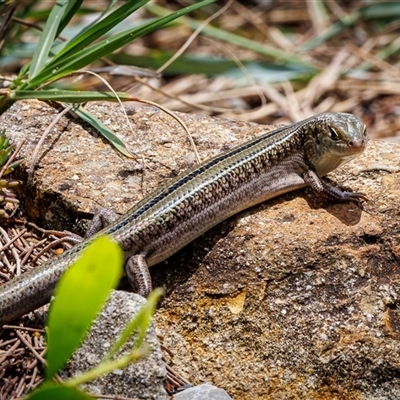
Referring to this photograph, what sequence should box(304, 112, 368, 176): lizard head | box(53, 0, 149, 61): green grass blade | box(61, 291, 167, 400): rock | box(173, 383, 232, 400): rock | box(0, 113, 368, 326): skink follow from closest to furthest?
box(61, 291, 167, 400): rock < box(173, 383, 232, 400): rock < box(0, 113, 368, 326): skink < box(304, 112, 368, 176): lizard head < box(53, 0, 149, 61): green grass blade

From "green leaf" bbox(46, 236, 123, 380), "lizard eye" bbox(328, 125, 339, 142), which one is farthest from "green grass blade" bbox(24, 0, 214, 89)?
"green leaf" bbox(46, 236, 123, 380)

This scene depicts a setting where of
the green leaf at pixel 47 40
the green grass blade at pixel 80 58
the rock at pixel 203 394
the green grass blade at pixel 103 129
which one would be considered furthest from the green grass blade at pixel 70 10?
the rock at pixel 203 394

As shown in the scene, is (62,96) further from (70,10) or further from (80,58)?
(70,10)

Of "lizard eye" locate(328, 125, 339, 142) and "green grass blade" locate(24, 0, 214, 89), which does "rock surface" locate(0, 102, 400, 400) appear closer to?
"lizard eye" locate(328, 125, 339, 142)

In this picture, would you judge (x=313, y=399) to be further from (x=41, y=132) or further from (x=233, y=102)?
(x=233, y=102)

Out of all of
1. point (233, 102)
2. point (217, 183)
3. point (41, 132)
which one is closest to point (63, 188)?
point (41, 132)

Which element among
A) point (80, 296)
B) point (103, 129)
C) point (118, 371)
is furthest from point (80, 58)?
point (80, 296)
